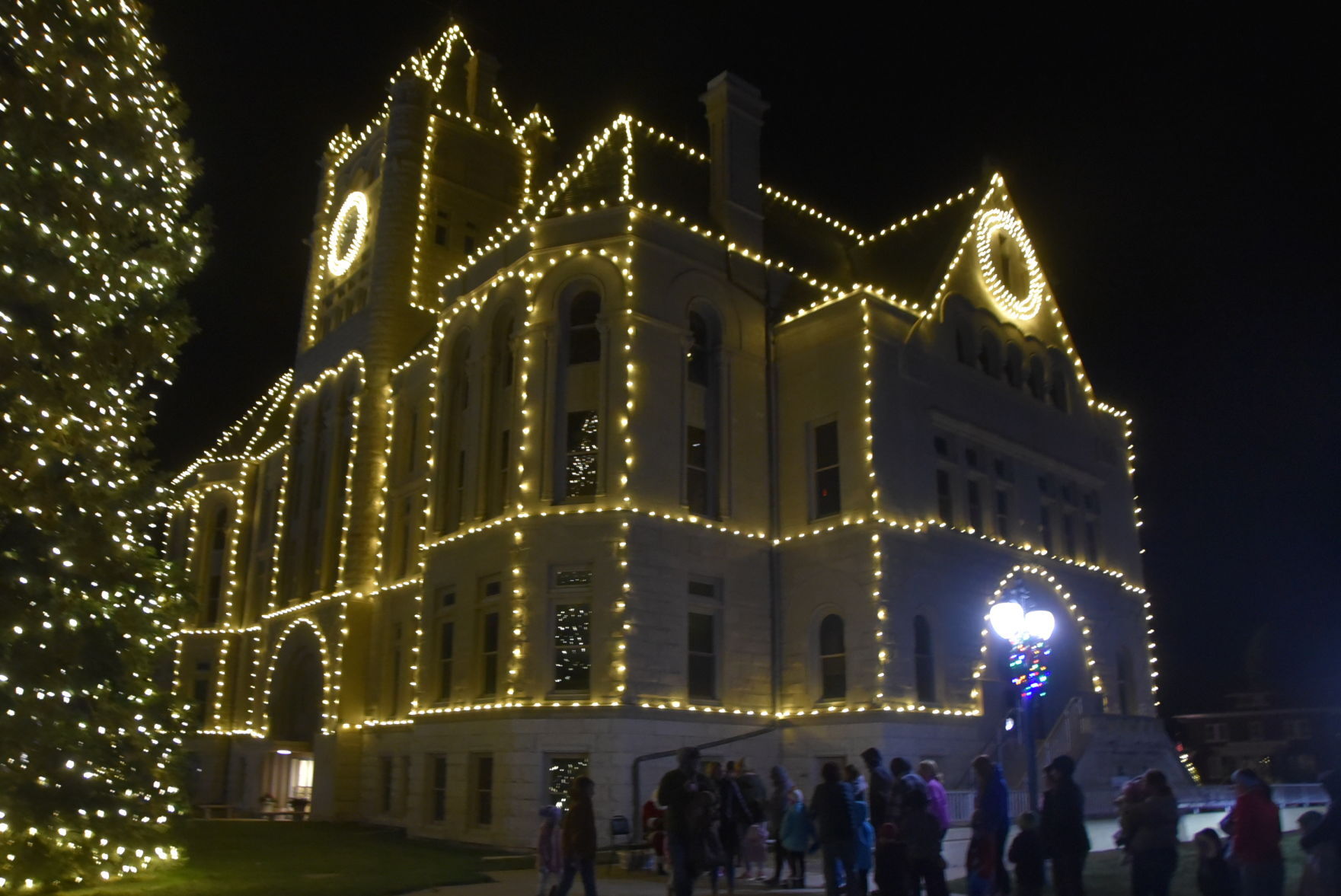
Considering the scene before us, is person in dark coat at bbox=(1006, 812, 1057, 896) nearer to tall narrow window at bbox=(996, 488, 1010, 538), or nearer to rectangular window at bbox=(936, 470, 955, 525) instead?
rectangular window at bbox=(936, 470, 955, 525)

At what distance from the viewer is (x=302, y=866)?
1908cm

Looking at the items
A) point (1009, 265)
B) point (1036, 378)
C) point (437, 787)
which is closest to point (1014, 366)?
point (1036, 378)

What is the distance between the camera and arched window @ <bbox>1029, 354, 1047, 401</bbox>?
32.6 m

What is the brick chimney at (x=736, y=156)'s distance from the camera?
28.9 metres

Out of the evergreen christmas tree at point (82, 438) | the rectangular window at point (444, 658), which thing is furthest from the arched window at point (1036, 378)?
the evergreen christmas tree at point (82, 438)

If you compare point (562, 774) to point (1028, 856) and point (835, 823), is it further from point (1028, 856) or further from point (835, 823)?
point (1028, 856)

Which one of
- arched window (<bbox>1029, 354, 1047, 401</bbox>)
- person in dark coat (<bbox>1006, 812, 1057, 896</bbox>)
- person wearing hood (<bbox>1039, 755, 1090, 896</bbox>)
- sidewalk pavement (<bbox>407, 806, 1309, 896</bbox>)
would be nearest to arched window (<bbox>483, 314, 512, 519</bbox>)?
sidewalk pavement (<bbox>407, 806, 1309, 896</bbox>)

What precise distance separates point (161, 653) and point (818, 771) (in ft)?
49.4

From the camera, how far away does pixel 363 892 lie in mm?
15414

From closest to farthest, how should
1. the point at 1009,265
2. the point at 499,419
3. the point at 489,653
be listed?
the point at 489,653 → the point at 499,419 → the point at 1009,265

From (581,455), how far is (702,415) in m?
3.34

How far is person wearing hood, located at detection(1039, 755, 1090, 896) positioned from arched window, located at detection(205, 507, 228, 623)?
1606 inches

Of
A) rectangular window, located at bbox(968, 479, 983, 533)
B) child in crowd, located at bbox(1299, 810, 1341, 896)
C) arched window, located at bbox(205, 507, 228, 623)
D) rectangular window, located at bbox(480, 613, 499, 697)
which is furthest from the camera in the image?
arched window, located at bbox(205, 507, 228, 623)

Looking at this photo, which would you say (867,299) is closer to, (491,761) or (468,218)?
(491,761)
